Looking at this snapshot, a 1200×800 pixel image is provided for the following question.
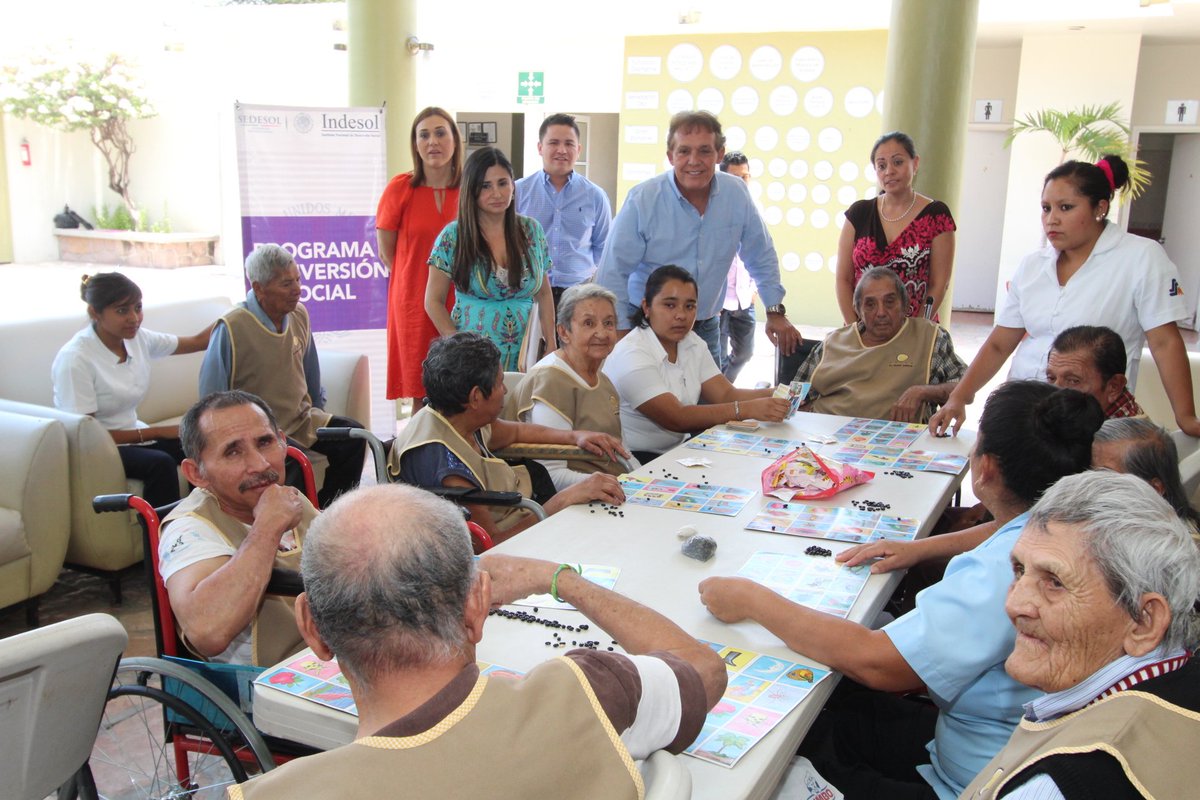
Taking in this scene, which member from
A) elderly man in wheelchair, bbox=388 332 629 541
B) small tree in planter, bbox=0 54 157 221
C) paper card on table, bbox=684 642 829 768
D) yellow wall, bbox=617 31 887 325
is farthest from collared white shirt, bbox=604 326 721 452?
small tree in planter, bbox=0 54 157 221

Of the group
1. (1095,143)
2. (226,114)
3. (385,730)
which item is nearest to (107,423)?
(385,730)

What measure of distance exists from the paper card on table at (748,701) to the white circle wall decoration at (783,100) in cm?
999

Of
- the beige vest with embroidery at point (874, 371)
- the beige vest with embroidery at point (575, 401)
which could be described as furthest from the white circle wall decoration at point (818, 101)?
the beige vest with embroidery at point (575, 401)

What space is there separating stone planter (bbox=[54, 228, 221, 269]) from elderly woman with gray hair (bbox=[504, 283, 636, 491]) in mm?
→ 15204

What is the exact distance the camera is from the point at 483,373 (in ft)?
9.39

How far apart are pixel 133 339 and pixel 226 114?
12791 millimetres

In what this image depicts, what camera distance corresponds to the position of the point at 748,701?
170 centimetres

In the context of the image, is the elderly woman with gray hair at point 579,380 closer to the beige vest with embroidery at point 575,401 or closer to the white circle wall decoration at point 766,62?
the beige vest with embroidery at point 575,401

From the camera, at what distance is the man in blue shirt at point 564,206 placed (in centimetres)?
533

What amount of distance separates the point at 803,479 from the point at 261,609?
5.14ft

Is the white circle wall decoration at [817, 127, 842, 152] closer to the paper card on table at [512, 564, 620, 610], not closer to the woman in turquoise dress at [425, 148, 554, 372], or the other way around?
the woman in turquoise dress at [425, 148, 554, 372]

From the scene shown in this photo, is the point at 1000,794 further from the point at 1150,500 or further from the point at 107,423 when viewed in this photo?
the point at 107,423

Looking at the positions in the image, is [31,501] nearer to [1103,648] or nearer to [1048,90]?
[1103,648]

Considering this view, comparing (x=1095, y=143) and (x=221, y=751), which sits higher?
(x=1095, y=143)
